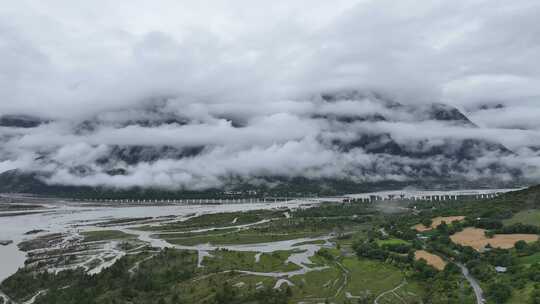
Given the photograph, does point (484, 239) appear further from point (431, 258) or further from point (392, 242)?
point (392, 242)

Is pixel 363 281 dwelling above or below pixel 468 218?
below

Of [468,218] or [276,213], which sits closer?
[468,218]

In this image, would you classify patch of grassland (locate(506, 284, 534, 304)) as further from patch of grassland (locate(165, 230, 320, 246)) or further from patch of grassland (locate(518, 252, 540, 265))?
patch of grassland (locate(165, 230, 320, 246))

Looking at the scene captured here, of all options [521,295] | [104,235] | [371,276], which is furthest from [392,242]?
[104,235]

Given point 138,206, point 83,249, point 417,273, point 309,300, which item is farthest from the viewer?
point 138,206

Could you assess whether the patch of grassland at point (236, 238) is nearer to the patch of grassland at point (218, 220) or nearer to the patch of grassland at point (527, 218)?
the patch of grassland at point (218, 220)

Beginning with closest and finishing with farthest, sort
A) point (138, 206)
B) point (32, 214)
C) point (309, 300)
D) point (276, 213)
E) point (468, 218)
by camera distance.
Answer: point (309, 300) → point (468, 218) → point (276, 213) → point (32, 214) → point (138, 206)

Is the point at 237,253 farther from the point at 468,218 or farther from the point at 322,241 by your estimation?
the point at 468,218

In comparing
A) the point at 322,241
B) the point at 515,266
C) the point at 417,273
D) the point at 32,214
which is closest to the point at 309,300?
the point at 417,273
